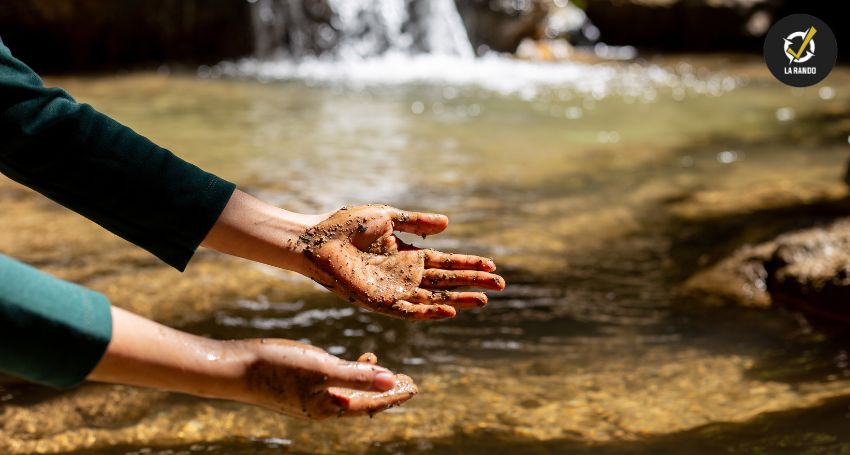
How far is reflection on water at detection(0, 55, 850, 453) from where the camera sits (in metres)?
2.55

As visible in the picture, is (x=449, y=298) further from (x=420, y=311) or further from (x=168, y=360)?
(x=168, y=360)

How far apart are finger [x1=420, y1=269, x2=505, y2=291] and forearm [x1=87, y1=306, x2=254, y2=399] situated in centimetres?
65

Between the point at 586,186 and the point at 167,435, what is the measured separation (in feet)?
12.4

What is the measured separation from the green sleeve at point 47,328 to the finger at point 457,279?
925 millimetres

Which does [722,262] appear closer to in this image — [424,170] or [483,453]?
[483,453]

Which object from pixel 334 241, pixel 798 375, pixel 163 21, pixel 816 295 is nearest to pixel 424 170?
pixel 816 295

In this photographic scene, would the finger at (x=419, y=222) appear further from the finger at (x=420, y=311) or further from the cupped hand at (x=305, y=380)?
the cupped hand at (x=305, y=380)

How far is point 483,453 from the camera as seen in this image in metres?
2.43

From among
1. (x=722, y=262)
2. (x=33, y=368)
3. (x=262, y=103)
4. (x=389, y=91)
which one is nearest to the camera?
(x=33, y=368)

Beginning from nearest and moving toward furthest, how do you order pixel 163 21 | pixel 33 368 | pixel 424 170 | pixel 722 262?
pixel 33 368
pixel 722 262
pixel 424 170
pixel 163 21

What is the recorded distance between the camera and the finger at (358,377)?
1696mm

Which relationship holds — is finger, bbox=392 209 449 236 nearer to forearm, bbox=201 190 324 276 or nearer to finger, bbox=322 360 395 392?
forearm, bbox=201 190 324 276

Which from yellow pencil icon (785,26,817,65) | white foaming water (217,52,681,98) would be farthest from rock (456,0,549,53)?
yellow pencil icon (785,26,817,65)

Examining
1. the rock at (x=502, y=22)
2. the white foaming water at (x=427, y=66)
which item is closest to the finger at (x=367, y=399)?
the white foaming water at (x=427, y=66)
